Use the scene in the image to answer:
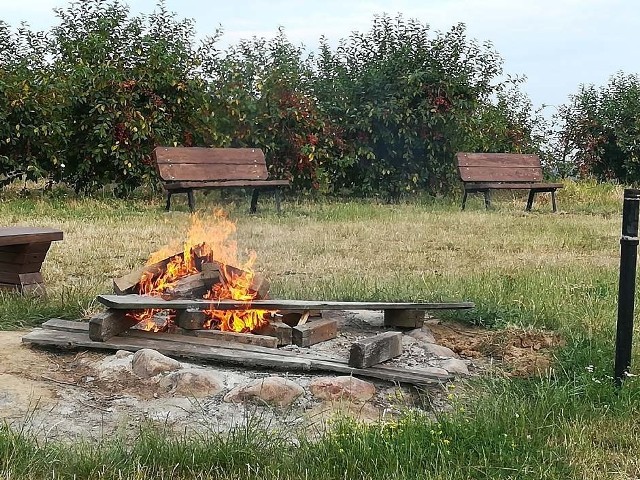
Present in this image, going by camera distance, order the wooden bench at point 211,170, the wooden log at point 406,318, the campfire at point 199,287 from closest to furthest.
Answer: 1. the campfire at point 199,287
2. the wooden log at point 406,318
3. the wooden bench at point 211,170

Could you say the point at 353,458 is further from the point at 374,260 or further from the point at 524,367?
the point at 374,260

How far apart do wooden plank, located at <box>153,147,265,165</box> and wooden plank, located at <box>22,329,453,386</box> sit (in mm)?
7500

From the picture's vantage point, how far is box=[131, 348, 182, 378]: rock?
11.8ft

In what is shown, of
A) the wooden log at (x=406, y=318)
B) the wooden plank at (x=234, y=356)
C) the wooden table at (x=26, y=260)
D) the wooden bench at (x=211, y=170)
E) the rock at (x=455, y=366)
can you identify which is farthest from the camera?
the wooden bench at (x=211, y=170)

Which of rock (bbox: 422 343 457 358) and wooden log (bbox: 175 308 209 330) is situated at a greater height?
wooden log (bbox: 175 308 209 330)

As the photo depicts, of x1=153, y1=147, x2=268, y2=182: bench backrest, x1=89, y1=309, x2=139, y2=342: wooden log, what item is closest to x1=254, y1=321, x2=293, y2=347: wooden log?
x1=89, y1=309, x2=139, y2=342: wooden log

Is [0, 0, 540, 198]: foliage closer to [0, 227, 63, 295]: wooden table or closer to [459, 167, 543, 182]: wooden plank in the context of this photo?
[459, 167, 543, 182]: wooden plank

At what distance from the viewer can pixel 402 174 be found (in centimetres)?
1425

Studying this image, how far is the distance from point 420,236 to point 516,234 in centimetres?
124

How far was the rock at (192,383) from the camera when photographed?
3.38 metres

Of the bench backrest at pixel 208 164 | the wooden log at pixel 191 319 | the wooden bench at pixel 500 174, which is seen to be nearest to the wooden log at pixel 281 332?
the wooden log at pixel 191 319

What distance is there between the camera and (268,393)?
3.30 meters

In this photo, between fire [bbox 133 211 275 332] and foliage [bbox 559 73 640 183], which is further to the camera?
foliage [bbox 559 73 640 183]

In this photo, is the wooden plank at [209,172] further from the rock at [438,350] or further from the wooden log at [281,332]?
the rock at [438,350]
